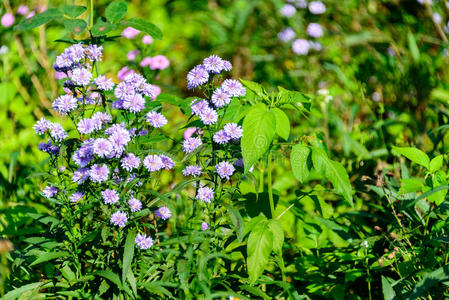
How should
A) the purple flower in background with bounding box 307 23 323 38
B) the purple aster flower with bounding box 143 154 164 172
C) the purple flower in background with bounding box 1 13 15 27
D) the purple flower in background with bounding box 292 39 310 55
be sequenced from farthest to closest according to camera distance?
the purple flower in background with bounding box 307 23 323 38
the purple flower in background with bounding box 292 39 310 55
the purple flower in background with bounding box 1 13 15 27
the purple aster flower with bounding box 143 154 164 172

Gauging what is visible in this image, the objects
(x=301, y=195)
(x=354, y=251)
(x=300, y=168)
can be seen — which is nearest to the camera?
(x=300, y=168)

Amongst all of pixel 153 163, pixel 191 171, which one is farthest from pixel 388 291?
pixel 153 163

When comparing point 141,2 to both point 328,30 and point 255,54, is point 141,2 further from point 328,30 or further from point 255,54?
point 328,30

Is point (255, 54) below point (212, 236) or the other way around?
below

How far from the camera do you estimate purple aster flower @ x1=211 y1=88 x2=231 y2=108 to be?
1.39m

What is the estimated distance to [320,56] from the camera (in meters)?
3.47

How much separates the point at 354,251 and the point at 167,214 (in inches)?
32.9

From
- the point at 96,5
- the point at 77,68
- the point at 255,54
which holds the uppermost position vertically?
the point at 77,68

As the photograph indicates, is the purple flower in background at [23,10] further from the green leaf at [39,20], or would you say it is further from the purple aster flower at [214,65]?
the purple aster flower at [214,65]

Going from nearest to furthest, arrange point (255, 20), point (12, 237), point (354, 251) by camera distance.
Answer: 1. point (354, 251)
2. point (12, 237)
3. point (255, 20)

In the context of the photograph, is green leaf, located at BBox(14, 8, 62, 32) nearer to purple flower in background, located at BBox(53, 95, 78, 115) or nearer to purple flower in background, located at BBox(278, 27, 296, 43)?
purple flower in background, located at BBox(53, 95, 78, 115)

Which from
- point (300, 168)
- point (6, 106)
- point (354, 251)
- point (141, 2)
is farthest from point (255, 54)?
point (300, 168)

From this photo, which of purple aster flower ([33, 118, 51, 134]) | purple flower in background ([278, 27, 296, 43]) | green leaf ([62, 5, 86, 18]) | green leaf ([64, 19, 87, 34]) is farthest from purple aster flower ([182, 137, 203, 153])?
purple flower in background ([278, 27, 296, 43])

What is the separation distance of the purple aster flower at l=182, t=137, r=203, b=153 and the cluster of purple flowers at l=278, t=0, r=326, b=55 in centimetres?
214
